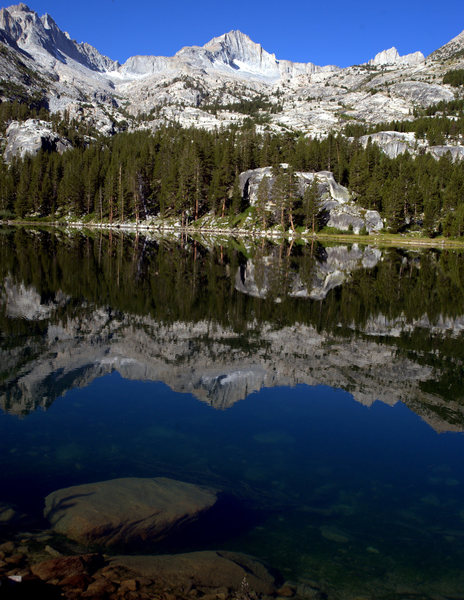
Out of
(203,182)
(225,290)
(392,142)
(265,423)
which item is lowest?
(265,423)

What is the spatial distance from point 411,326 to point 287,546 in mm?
18441

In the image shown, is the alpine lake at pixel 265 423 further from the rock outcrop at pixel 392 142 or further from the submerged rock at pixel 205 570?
the rock outcrop at pixel 392 142

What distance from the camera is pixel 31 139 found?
17038 cm

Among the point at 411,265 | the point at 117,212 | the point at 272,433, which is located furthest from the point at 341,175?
the point at 272,433

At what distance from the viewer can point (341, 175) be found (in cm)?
12950

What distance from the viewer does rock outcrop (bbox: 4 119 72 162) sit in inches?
6619

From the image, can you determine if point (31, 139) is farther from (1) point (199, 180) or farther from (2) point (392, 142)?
(2) point (392, 142)

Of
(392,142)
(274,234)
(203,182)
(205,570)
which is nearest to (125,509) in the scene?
(205,570)

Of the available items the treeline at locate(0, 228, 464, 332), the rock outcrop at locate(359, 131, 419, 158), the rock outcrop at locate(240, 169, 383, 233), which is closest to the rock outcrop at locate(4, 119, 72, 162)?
the rock outcrop at locate(240, 169, 383, 233)

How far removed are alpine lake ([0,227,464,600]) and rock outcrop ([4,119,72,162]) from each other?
165m

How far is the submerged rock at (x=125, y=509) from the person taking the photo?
7449 mm

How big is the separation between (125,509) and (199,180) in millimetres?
120826

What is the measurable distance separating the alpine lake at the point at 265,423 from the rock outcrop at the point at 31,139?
165 metres

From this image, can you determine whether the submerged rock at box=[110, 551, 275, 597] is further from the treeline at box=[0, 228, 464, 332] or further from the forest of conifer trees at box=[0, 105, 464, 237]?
the forest of conifer trees at box=[0, 105, 464, 237]
